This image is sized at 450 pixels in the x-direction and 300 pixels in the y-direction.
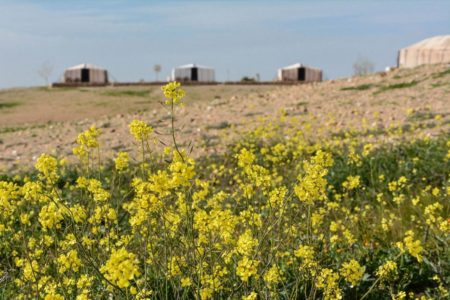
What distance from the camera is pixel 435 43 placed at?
100 ft

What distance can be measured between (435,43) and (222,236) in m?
29.1

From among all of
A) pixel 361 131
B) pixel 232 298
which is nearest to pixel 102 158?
pixel 361 131

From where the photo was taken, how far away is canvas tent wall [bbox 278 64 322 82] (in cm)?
4812

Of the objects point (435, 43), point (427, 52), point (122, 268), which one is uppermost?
point (435, 43)

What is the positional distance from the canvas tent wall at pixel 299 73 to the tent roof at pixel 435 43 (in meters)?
16.0

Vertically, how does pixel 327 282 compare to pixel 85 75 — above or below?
above

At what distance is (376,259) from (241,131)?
6593 millimetres

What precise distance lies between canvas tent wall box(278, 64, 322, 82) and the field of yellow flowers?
39.1m

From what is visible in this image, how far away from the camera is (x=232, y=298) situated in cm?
379

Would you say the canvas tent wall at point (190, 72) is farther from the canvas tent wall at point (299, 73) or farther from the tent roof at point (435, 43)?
the tent roof at point (435, 43)

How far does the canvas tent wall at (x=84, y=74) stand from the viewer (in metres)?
47.8

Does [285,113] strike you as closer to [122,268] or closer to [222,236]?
[222,236]

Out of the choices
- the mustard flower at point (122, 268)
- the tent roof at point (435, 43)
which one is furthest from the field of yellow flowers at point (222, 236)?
the tent roof at point (435, 43)

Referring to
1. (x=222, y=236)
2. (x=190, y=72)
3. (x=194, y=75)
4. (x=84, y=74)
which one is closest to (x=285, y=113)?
(x=222, y=236)
